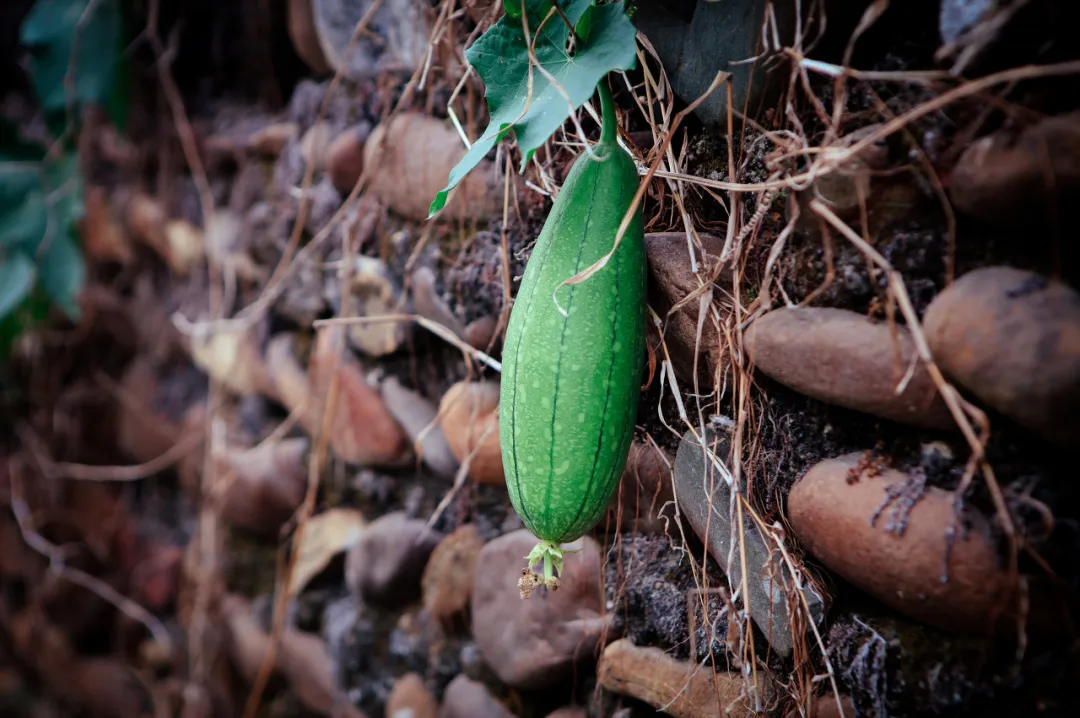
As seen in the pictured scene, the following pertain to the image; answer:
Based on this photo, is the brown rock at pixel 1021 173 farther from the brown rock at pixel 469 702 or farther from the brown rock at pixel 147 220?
the brown rock at pixel 147 220

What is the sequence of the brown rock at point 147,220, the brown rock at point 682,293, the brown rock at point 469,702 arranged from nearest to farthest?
the brown rock at point 682,293 → the brown rock at point 469,702 → the brown rock at point 147,220

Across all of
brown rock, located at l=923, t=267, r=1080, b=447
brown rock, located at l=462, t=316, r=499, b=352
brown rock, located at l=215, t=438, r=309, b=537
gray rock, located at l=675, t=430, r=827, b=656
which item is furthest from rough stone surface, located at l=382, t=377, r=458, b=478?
brown rock, located at l=923, t=267, r=1080, b=447

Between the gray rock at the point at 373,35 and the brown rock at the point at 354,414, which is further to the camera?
the brown rock at the point at 354,414

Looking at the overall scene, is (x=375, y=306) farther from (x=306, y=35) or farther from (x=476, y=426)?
(x=306, y=35)

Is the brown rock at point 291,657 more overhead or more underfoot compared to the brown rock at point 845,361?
more underfoot

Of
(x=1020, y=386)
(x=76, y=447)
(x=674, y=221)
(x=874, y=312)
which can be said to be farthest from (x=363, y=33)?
(x=76, y=447)

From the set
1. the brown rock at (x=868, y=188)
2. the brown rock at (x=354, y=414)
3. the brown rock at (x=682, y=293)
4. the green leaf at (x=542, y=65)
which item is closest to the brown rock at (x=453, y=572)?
the brown rock at (x=354, y=414)
